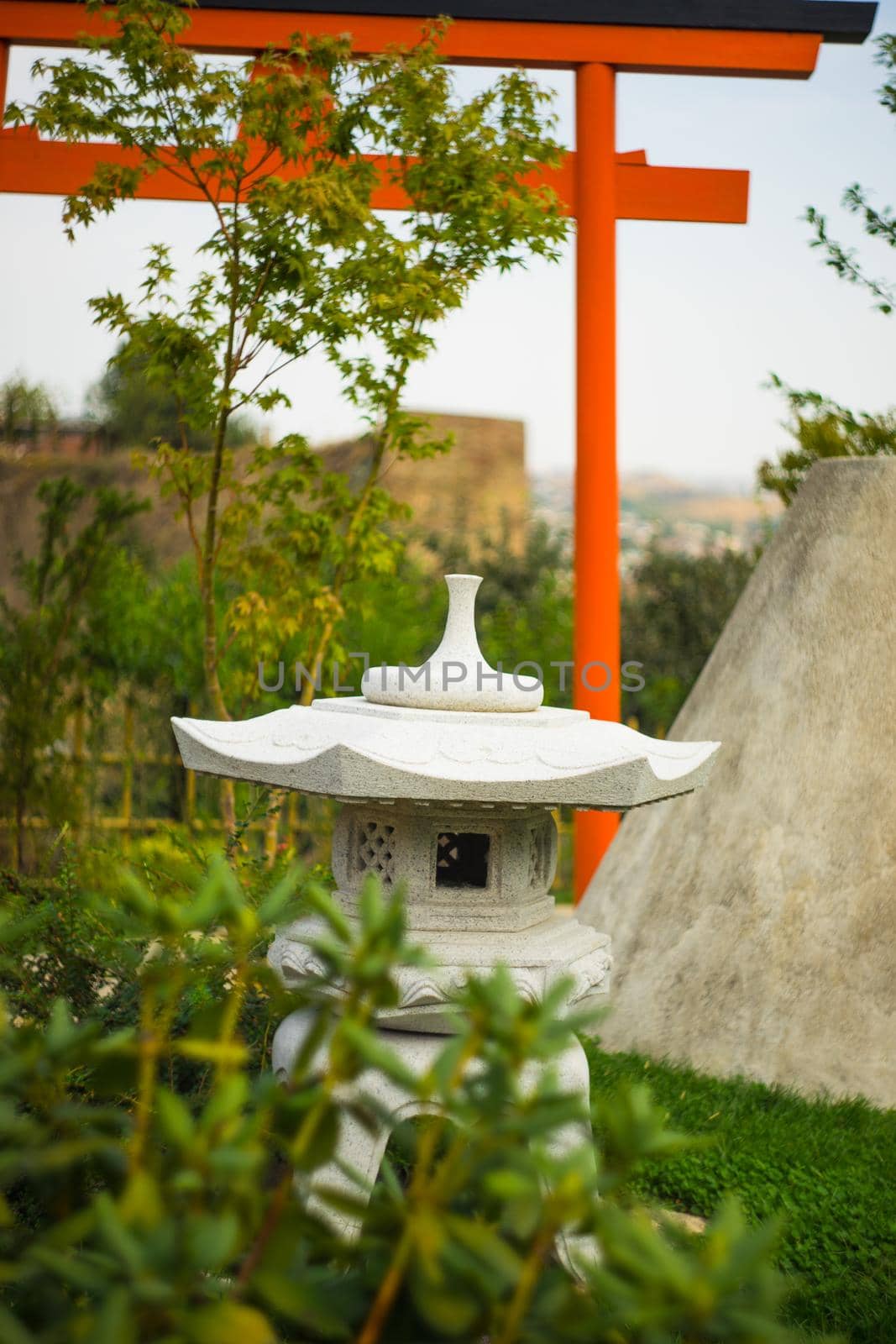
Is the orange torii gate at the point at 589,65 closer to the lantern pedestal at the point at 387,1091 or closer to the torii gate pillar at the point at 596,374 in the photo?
the torii gate pillar at the point at 596,374

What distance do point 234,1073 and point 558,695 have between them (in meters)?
8.26

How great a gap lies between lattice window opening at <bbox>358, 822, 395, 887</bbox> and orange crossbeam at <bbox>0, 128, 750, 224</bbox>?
136 inches

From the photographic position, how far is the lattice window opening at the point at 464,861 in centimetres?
241

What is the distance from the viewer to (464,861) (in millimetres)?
2447

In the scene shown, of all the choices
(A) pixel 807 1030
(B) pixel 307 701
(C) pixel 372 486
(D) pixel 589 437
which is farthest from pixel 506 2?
(A) pixel 807 1030

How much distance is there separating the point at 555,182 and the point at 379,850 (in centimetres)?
394

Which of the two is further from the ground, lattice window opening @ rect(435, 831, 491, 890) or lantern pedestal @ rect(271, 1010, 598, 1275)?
lattice window opening @ rect(435, 831, 491, 890)

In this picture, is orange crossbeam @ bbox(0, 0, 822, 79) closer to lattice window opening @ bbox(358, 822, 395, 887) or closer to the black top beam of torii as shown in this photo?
the black top beam of torii

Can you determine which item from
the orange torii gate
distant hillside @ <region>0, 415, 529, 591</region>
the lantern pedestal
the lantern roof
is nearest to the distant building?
distant hillside @ <region>0, 415, 529, 591</region>

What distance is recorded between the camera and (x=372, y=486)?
15.6ft

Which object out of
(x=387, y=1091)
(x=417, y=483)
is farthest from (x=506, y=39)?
(x=417, y=483)

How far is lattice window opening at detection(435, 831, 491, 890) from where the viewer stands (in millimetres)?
2410

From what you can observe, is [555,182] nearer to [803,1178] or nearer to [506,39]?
[506,39]

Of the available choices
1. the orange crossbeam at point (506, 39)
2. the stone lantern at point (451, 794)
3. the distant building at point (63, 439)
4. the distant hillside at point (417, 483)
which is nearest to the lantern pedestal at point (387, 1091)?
the stone lantern at point (451, 794)
